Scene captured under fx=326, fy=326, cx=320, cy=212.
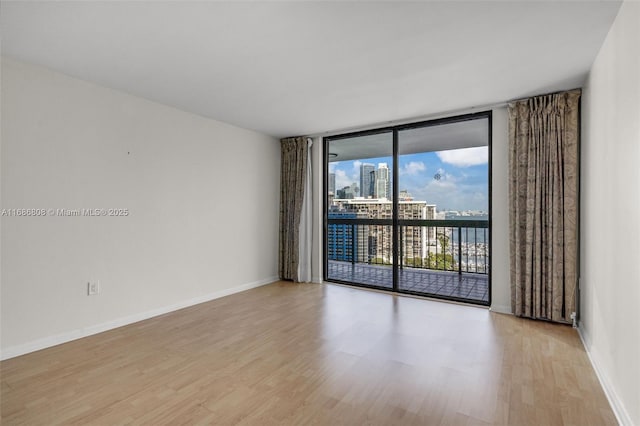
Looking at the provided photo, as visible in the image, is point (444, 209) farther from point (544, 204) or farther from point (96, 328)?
point (96, 328)

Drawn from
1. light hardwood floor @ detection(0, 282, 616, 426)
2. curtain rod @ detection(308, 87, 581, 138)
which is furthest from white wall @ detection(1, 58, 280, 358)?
curtain rod @ detection(308, 87, 581, 138)

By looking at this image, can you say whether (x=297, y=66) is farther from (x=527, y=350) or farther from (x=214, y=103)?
(x=527, y=350)

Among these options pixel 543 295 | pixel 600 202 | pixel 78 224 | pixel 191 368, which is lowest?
pixel 191 368

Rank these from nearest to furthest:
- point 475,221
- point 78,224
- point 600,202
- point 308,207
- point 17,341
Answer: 1. point 600,202
2. point 17,341
3. point 78,224
4. point 475,221
5. point 308,207

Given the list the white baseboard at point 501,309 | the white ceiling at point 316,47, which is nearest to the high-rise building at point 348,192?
the white ceiling at point 316,47

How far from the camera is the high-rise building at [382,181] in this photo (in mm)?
4957

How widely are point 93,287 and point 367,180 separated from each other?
12.6ft

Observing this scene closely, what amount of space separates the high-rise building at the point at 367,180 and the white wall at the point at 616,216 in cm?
283

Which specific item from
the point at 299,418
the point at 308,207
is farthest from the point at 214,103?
the point at 299,418

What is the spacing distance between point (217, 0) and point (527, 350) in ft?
10.9

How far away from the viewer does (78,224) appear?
116 inches

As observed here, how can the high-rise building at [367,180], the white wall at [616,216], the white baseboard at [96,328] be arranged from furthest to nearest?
the high-rise building at [367,180], the white baseboard at [96,328], the white wall at [616,216]

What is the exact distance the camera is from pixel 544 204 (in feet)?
10.7

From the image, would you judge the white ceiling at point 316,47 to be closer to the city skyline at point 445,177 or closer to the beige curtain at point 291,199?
the city skyline at point 445,177
